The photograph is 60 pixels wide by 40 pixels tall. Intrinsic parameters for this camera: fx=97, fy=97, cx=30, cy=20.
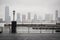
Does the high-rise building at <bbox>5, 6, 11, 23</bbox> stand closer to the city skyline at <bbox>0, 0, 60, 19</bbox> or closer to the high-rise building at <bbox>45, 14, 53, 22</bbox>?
the city skyline at <bbox>0, 0, 60, 19</bbox>

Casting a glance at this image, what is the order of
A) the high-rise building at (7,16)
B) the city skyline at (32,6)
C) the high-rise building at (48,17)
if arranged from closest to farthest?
the high-rise building at (7,16) → the city skyline at (32,6) → the high-rise building at (48,17)

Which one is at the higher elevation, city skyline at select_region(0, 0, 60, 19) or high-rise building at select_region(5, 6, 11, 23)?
city skyline at select_region(0, 0, 60, 19)

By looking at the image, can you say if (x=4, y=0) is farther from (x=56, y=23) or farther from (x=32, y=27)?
(x=56, y=23)

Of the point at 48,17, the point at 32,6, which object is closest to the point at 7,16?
the point at 32,6

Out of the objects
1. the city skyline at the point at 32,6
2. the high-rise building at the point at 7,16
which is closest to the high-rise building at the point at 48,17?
the city skyline at the point at 32,6

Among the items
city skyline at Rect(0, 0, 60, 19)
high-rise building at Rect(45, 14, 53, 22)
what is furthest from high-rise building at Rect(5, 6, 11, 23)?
high-rise building at Rect(45, 14, 53, 22)

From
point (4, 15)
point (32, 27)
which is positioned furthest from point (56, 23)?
point (4, 15)

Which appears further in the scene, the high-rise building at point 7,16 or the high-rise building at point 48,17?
the high-rise building at point 48,17

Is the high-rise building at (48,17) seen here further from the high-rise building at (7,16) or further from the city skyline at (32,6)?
the high-rise building at (7,16)

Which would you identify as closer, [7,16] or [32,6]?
[7,16]

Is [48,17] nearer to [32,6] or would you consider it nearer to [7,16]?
[32,6]

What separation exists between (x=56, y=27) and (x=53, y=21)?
25 cm

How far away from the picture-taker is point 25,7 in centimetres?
325

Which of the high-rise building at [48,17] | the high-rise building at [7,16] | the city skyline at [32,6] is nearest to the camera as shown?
the high-rise building at [7,16]
